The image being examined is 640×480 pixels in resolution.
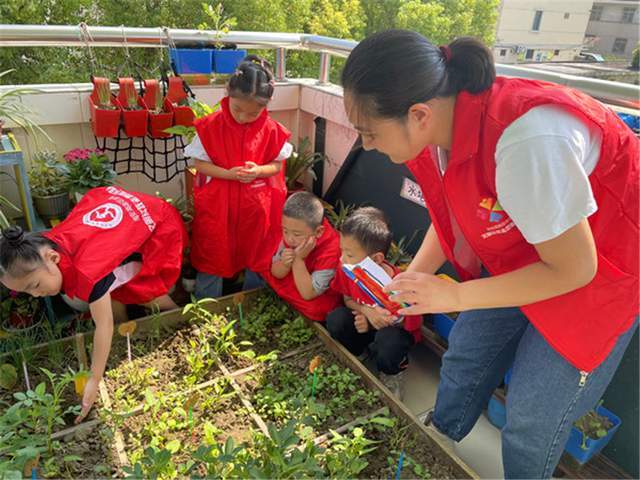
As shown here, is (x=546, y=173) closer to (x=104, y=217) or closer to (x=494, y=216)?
(x=494, y=216)

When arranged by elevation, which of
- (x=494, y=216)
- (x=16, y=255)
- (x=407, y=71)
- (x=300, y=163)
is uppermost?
(x=407, y=71)

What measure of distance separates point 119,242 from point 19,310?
62cm

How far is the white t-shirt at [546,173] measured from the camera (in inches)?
31.6

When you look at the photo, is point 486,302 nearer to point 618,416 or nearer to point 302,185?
point 618,416

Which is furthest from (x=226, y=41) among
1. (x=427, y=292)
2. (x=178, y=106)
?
(x=427, y=292)

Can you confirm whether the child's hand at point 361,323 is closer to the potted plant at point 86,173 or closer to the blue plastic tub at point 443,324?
the blue plastic tub at point 443,324

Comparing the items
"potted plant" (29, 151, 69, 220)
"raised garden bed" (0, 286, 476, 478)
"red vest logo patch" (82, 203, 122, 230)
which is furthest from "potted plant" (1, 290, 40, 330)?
"red vest logo patch" (82, 203, 122, 230)

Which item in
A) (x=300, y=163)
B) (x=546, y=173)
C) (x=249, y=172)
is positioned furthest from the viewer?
(x=300, y=163)

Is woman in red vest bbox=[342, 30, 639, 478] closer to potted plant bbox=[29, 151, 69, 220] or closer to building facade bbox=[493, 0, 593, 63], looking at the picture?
potted plant bbox=[29, 151, 69, 220]

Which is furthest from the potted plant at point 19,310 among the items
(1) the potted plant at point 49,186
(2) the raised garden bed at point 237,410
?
(1) the potted plant at point 49,186

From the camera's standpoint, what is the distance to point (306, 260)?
85.3 inches

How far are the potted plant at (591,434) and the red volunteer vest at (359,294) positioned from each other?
645 millimetres

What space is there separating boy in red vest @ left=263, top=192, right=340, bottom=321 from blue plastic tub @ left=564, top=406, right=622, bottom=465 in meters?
1.03

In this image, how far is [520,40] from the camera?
29.7 metres
